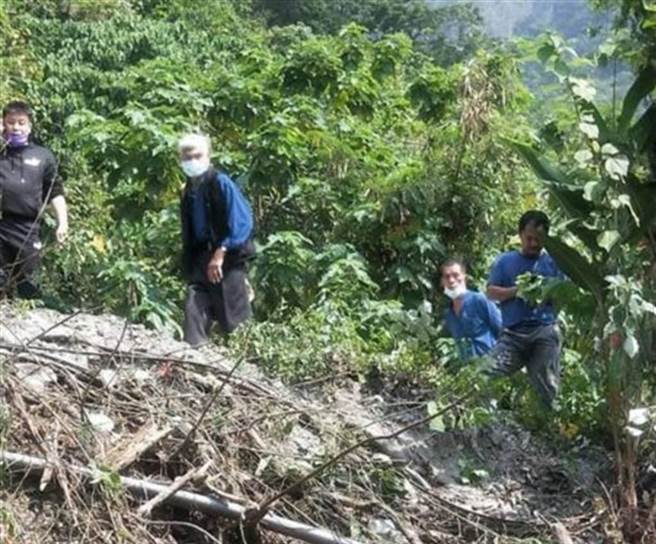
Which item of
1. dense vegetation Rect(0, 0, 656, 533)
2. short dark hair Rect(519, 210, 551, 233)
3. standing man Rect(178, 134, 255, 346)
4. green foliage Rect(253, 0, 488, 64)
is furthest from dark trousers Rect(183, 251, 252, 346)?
green foliage Rect(253, 0, 488, 64)

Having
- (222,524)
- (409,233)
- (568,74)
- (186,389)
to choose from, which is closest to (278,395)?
(186,389)

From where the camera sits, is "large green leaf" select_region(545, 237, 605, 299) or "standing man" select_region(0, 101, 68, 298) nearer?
"large green leaf" select_region(545, 237, 605, 299)

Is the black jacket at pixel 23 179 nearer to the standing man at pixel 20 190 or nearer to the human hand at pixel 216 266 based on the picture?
the standing man at pixel 20 190

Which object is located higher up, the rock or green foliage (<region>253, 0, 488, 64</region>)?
the rock

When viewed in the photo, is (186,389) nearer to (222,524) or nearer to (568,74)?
(222,524)

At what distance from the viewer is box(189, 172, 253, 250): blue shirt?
7016 millimetres

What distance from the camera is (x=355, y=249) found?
9141 mm

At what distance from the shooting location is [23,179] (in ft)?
24.2

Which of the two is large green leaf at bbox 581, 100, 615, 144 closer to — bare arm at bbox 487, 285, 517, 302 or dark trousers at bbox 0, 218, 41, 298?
bare arm at bbox 487, 285, 517, 302

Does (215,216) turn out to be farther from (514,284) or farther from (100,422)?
(100,422)

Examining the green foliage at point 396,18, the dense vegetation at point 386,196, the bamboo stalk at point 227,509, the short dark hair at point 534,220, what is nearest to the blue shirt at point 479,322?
the dense vegetation at point 386,196

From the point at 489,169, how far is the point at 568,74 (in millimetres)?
3879

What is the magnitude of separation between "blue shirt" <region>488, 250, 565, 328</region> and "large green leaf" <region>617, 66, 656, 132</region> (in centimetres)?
138

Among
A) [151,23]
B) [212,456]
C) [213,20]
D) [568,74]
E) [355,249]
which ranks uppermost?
[568,74]
